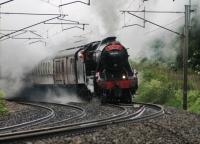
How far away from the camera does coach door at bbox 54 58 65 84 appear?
28.6 metres

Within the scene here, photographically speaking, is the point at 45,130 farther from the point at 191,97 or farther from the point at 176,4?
the point at 176,4

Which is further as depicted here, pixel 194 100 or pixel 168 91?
pixel 168 91

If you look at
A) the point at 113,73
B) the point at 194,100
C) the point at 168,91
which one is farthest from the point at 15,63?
the point at 194,100

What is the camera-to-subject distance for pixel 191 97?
76.9ft

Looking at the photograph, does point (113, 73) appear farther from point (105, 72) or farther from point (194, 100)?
point (194, 100)

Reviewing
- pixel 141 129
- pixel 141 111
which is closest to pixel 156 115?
pixel 141 111

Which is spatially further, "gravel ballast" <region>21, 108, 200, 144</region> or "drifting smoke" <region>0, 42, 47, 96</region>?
"drifting smoke" <region>0, 42, 47, 96</region>

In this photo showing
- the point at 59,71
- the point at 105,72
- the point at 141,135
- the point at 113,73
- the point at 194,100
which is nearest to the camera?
the point at 141,135

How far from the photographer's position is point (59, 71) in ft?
97.1

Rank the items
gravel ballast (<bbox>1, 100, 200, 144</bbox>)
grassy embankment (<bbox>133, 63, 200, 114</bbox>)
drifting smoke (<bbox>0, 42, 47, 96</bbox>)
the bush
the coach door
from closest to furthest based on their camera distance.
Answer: gravel ballast (<bbox>1, 100, 200, 144</bbox>) < the bush < grassy embankment (<bbox>133, 63, 200, 114</bbox>) < the coach door < drifting smoke (<bbox>0, 42, 47, 96</bbox>)

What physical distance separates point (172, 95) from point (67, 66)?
557 centimetres

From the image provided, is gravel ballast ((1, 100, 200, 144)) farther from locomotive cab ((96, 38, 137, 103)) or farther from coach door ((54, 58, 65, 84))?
coach door ((54, 58, 65, 84))

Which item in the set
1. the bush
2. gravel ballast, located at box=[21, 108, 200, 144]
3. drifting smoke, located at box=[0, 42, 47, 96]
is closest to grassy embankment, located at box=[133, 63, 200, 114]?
the bush

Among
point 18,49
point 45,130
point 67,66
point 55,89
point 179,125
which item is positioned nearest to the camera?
point 45,130
